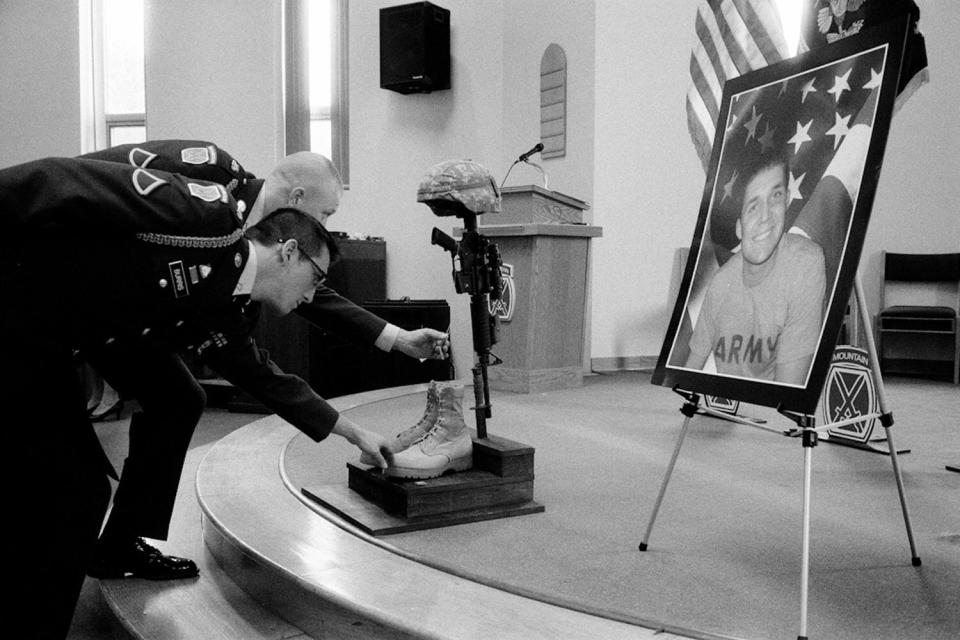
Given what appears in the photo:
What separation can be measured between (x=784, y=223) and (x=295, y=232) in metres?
1.05

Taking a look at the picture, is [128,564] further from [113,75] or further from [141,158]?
[113,75]

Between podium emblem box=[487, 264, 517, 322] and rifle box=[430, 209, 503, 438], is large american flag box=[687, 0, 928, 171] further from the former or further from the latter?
podium emblem box=[487, 264, 517, 322]

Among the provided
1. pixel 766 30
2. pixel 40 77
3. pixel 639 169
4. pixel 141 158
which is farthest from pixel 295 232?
pixel 40 77

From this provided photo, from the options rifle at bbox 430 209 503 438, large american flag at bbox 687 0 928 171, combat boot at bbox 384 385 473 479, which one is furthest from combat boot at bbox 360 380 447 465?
large american flag at bbox 687 0 928 171

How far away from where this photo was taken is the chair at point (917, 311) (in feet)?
19.1

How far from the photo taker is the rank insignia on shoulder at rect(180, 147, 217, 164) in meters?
1.94

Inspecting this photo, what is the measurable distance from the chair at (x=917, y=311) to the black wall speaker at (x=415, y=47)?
3590mm

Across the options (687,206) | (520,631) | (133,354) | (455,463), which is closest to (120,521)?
(133,354)

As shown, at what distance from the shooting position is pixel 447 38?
638 centimetres

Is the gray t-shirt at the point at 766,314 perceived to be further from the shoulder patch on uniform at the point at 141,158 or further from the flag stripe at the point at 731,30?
the flag stripe at the point at 731,30

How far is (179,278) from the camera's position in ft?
4.87

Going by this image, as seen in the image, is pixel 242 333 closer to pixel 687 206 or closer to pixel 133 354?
pixel 133 354

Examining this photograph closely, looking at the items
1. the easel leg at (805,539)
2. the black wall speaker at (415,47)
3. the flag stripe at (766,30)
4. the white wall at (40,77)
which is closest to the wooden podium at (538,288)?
the flag stripe at (766,30)

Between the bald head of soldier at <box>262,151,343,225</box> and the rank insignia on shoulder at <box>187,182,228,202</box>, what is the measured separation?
2.18 ft
